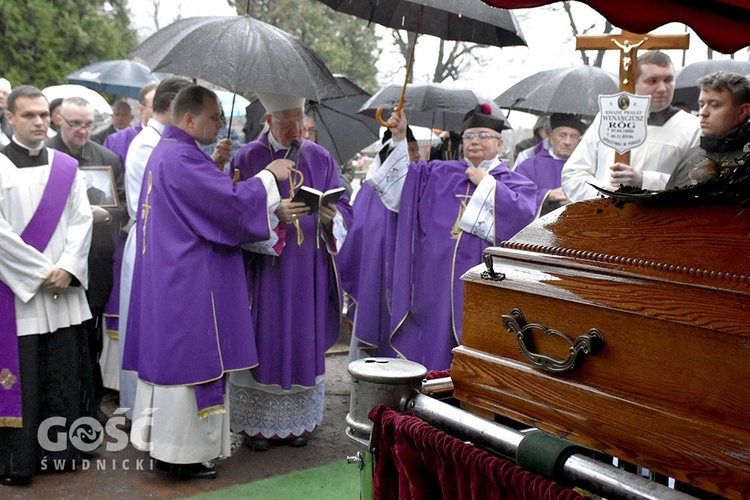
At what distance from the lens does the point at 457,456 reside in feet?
4.44

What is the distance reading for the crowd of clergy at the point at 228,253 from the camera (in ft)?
14.3

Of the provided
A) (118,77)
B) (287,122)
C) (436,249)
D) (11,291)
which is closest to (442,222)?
(436,249)

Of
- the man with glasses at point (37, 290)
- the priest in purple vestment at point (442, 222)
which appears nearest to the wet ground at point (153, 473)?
the man with glasses at point (37, 290)

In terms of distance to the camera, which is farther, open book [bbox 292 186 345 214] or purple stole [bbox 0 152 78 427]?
open book [bbox 292 186 345 214]

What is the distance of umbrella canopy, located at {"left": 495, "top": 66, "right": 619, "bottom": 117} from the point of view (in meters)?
6.93

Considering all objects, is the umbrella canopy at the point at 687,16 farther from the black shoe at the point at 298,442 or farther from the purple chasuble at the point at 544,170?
the purple chasuble at the point at 544,170

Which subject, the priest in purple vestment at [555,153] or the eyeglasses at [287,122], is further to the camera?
the priest in purple vestment at [555,153]

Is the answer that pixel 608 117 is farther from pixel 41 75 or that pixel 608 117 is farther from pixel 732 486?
pixel 41 75

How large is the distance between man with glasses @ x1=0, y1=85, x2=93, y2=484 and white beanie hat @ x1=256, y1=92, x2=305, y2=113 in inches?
48.5

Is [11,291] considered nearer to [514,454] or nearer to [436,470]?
[436,470]

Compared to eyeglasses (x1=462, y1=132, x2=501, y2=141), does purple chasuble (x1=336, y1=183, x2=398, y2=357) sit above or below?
below

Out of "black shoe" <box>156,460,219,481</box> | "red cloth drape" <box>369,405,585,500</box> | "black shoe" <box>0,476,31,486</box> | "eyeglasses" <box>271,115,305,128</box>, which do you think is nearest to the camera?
"red cloth drape" <box>369,405,585,500</box>

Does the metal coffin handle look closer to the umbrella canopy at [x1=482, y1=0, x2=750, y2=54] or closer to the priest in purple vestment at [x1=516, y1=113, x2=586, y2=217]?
the umbrella canopy at [x1=482, y1=0, x2=750, y2=54]

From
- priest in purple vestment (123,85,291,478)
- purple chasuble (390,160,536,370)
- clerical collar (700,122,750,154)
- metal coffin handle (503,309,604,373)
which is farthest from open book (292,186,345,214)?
metal coffin handle (503,309,604,373)
